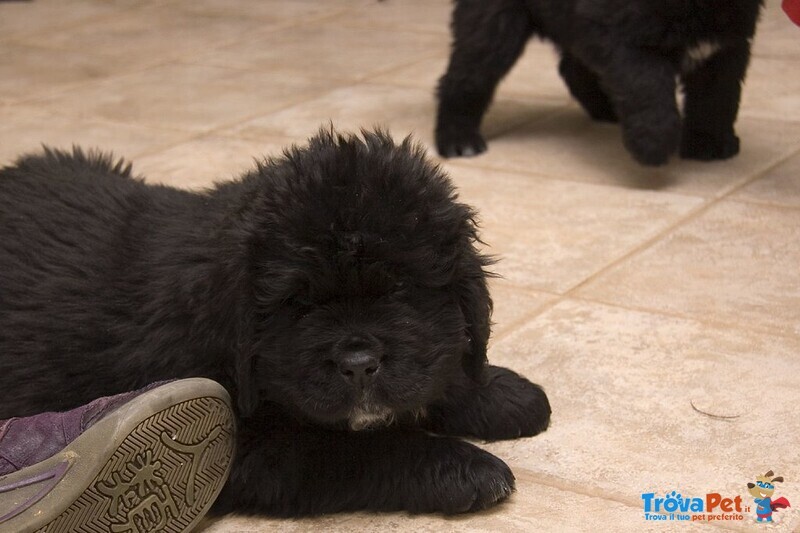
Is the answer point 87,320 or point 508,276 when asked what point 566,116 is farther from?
point 87,320

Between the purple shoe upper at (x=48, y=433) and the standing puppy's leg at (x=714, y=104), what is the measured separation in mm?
3091

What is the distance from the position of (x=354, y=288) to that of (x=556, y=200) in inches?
92.0

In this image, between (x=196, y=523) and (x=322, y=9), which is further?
(x=322, y=9)

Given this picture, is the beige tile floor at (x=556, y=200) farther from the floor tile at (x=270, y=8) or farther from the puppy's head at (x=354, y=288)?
the puppy's head at (x=354, y=288)

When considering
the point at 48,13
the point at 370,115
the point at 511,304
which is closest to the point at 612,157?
the point at 370,115

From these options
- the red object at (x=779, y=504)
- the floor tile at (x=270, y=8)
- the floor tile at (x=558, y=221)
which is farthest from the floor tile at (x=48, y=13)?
the red object at (x=779, y=504)

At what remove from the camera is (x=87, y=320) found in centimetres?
255

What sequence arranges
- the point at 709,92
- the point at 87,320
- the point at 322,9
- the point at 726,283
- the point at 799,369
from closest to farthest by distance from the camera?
the point at 87,320 → the point at 799,369 → the point at 726,283 → the point at 709,92 → the point at 322,9

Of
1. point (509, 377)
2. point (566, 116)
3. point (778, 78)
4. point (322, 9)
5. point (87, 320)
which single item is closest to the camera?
point (87, 320)

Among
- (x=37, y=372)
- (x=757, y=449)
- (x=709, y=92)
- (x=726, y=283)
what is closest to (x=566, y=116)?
(x=709, y=92)

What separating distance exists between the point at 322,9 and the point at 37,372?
20.7 ft

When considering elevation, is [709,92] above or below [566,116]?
above

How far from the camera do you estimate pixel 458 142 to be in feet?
16.7

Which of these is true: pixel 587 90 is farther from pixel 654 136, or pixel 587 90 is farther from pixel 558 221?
pixel 558 221
